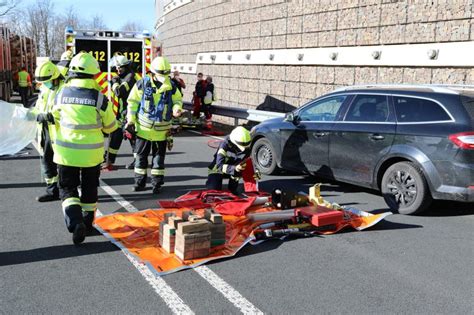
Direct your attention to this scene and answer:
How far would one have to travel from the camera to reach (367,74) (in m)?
11.0

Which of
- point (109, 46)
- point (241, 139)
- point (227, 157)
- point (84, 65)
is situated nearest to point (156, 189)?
point (227, 157)

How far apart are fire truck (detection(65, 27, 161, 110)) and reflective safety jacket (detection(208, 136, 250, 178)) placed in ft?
20.8

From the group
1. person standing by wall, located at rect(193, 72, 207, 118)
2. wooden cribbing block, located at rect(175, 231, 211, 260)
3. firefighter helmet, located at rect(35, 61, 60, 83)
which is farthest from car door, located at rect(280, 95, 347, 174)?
person standing by wall, located at rect(193, 72, 207, 118)

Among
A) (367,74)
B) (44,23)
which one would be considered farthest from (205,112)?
(44,23)

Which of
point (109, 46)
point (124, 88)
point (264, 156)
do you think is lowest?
point (264, 156)

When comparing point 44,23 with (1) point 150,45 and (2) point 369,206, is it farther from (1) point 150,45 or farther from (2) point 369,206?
(2) point 369,206

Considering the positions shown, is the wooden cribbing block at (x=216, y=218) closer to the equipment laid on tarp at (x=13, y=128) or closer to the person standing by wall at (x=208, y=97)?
the equipment laid on tarp at (x=13, y=128)

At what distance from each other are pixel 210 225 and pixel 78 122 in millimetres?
1748

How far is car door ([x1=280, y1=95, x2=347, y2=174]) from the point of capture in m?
7.61

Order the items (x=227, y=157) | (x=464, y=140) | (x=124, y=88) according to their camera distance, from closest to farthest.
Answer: (x=464, y=140) < (x=227, y=157) < (x=124, y=88)

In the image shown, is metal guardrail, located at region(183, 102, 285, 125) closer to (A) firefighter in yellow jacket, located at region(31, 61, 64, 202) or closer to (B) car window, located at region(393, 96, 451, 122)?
(B) car window, located at region(393, 96, 451, 122)

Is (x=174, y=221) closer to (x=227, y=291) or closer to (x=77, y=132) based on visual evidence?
(x=227, y=291)

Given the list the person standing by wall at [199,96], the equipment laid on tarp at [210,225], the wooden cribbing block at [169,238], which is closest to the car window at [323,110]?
the equipment laid on tarp at [210,225]

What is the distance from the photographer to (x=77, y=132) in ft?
16.4
